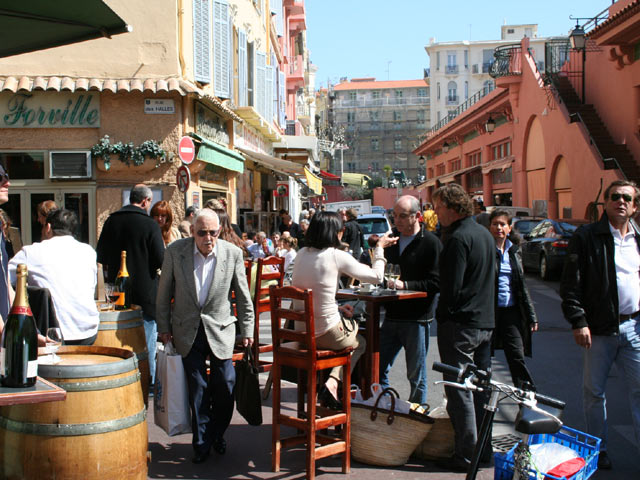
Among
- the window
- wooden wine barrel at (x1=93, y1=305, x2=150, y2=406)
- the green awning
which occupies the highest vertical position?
the window

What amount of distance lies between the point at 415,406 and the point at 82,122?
34.5 ft

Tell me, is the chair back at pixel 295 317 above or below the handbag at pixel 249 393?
above

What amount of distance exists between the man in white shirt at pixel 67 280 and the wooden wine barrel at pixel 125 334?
11 centimetres

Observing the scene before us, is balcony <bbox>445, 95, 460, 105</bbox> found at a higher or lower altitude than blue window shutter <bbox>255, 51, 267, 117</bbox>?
higher

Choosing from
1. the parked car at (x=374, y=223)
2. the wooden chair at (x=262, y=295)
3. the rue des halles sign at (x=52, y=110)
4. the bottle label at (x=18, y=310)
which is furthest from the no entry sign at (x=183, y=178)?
the bottle label at (x=18, y=310)

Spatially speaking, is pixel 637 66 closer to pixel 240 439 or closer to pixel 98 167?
pixel 98 167

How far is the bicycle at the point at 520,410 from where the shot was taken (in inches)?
116

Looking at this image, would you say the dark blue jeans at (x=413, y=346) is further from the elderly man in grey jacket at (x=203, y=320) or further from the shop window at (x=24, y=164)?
the shop window at (x=24, y=164)

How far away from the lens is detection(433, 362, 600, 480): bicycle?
116 inches

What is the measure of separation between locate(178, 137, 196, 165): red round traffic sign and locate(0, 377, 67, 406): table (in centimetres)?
1023

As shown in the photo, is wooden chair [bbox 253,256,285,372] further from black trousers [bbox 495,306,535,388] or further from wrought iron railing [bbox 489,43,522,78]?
wrought iron railing [bbox 489,43,522,78]

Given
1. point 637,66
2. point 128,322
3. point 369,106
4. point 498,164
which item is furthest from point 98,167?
point 369,106

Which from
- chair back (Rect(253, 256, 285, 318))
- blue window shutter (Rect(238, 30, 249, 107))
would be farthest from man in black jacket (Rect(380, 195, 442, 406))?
blue window shutter (Rect(238, 30, 249, 107))

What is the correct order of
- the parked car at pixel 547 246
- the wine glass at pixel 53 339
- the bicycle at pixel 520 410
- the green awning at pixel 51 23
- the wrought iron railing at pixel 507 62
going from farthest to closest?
the wrought iron railing at pixel 507 62
the parked car at pixel 547 246
the green awning at pixel 51 23
the wine glass at pixel 53 339
the bicycle at pixel 520 410
